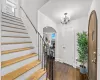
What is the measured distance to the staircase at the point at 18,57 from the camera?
2697mm

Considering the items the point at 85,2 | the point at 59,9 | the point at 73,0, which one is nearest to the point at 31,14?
the point at 59,9

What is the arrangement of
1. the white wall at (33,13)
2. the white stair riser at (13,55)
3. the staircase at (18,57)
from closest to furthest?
the staircase at (18,57), the white stair riser at (13,55), the white wall at (33,13)

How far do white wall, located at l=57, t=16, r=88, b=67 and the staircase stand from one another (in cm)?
253

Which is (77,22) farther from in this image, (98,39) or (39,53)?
(98,39)

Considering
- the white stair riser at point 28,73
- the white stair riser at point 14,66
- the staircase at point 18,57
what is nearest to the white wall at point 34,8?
the staircase at point 18,57

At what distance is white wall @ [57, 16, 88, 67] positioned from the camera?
19.4 feet

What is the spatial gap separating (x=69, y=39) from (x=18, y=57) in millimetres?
3858

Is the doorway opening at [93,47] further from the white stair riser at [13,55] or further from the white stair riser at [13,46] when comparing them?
the white stair riser at [13,46]

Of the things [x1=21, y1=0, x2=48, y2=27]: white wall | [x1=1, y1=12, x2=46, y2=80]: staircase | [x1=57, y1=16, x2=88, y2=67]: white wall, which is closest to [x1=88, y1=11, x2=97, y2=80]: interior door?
[x1=1, y1=12, x2=46, y2=80]: staircase

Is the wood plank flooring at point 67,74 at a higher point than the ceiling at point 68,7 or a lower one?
lower

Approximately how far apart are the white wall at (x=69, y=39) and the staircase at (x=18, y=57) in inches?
99.6

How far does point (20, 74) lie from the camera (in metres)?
2.71

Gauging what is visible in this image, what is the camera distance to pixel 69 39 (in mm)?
6738

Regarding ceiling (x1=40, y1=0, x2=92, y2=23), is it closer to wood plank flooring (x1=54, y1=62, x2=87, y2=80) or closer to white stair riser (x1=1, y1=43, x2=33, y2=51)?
white stair riser (x1=1, y1=43, x2=33, y2=51)
